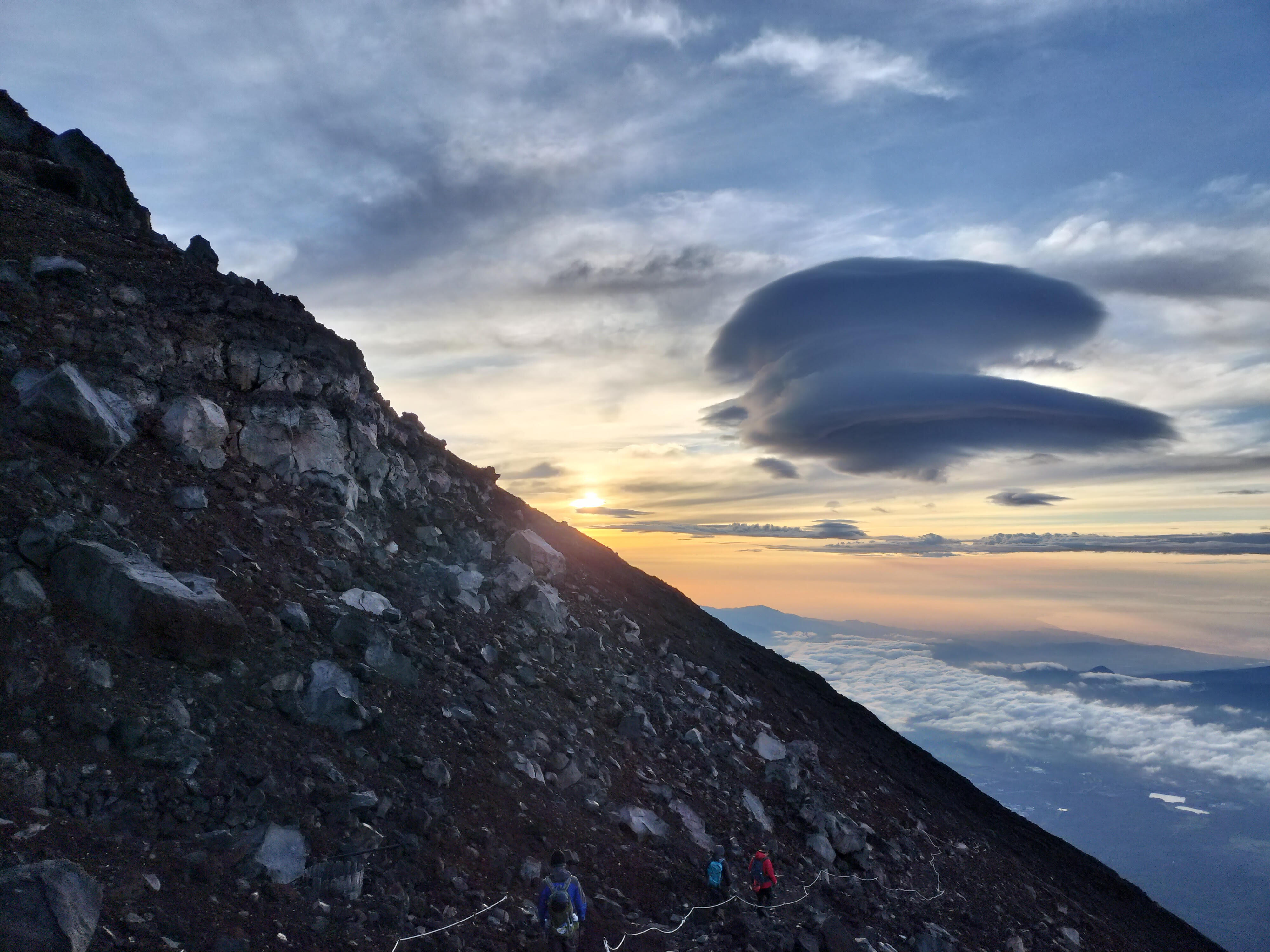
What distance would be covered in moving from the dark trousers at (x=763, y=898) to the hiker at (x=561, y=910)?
19.8 ft

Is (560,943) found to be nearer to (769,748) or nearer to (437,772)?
(437,772)

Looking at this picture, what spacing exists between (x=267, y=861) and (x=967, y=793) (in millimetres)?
Result: 33903

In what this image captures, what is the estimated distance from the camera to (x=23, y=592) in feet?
36.2

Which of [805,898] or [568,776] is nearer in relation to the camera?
[568,776]

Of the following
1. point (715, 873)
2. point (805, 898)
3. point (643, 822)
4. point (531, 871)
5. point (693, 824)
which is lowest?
point (805, 898)

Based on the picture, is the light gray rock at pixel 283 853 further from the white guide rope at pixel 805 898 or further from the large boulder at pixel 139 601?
the white guide rope at pixel 805 898

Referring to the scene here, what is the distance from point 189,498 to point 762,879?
51.2 feet

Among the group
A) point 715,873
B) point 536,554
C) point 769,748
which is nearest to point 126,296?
point 536,554

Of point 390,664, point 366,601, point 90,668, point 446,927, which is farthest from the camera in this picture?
point 366,601

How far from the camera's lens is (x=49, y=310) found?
1692cm

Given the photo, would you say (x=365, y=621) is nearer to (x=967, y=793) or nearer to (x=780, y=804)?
(x=780, y=804)

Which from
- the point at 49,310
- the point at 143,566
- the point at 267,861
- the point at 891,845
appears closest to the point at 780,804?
the point at 891,845

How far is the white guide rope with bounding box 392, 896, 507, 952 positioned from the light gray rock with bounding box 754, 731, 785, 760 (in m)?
12.6

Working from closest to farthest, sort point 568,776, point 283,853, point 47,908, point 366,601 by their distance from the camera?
point 47,908 < point 283,853 < point 568,776 < point 366,601
